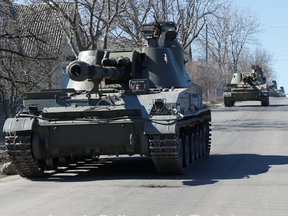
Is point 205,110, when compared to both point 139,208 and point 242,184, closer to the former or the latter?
point 242,184

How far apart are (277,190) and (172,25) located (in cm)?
615

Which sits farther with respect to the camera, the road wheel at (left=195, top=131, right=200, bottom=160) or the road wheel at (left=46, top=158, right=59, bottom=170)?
the road wheel at (left=195, top=131, right=200, bottom=160)

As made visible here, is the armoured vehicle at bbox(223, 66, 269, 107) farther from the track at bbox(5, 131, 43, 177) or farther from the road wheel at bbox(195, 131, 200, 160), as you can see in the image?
the track at bbox(5, 131, 43, 177)

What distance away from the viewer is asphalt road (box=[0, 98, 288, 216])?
6238mm

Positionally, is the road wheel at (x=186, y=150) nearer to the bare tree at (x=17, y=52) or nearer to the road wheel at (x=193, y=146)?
the road wheel at (x=193, y=146)

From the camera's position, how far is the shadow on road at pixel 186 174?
8.78 metres

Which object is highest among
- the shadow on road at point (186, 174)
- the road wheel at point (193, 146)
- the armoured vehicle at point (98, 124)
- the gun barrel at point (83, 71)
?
the gun barrel at point (83, 71)

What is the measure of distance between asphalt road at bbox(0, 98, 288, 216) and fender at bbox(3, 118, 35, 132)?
1050 millimetres

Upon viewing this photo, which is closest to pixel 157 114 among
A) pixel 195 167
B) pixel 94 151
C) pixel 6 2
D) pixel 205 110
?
pixel 94 151

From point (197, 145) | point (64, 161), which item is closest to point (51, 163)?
point (64, 161)

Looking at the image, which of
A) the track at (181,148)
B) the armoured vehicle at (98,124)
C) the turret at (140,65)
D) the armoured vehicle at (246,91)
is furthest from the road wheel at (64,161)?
the armoured vehicle at (246,91)

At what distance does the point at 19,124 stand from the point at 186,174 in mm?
3328

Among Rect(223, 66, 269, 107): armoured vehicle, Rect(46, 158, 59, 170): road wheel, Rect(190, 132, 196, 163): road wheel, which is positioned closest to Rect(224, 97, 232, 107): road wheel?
Rect(223, 66, 269, 107): armoured vehicle

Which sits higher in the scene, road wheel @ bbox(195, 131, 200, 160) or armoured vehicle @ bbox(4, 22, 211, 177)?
armoured vehicle @ bbox(4, 22, 211, 177)
